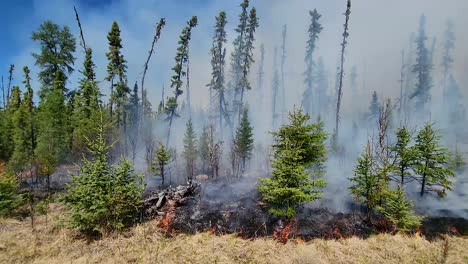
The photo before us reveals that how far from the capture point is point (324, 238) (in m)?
13.3

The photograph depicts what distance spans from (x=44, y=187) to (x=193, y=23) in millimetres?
25212

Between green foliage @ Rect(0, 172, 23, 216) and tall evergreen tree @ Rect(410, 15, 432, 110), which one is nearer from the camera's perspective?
green foliage @ Rect(0, 172, 23, 216)

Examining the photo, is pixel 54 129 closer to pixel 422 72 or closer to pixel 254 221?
pixel 254 221

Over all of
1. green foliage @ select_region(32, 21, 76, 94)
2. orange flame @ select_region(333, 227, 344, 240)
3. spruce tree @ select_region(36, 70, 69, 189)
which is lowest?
orange flame @ select_region(333, 227, 344, 240)

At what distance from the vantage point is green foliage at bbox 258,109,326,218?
13062mm

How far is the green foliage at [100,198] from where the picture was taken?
12336 mm

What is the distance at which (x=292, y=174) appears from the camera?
1305 centimetres

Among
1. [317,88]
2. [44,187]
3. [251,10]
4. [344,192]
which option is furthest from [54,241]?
[317,88]

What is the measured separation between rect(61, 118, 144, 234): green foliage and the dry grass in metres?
0.76

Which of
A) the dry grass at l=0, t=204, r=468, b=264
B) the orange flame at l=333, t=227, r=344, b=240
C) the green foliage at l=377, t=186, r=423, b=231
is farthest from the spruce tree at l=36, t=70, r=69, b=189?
the green foliage at l=377, t=186, r=423, b=231

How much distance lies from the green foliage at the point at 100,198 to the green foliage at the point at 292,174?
6.40 meters

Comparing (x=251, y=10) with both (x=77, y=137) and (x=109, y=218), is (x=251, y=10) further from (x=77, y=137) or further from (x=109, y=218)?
(x=109, y=218)

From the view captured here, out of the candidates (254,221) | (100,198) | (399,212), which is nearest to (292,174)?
(254,221)

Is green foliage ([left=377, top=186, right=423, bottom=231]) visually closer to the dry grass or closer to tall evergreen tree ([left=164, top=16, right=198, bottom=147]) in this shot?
the dry grass
